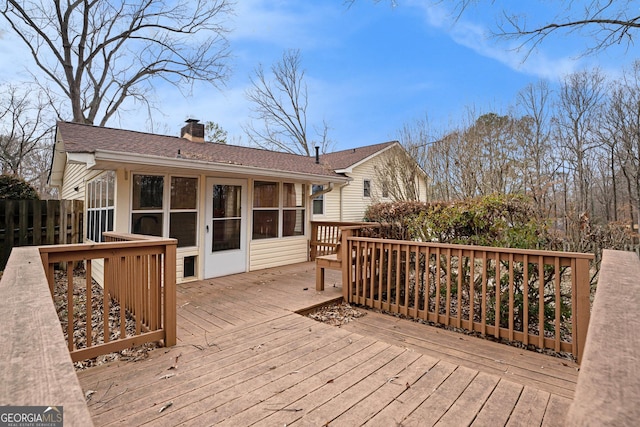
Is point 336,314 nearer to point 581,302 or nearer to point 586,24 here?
point 581,302

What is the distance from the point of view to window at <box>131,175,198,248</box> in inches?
197

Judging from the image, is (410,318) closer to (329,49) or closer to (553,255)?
(553,255)

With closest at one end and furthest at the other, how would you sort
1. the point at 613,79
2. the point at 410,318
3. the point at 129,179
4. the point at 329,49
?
the point at 410,318 < the point at 129,179 < the point at 613,79 < the point at 329,49

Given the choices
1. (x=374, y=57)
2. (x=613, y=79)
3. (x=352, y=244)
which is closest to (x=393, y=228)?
(x=352, y=244)

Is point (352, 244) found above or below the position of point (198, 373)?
above

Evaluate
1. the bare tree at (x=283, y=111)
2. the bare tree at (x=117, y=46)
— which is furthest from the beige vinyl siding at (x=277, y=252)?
the bare tree at (x=283, y=111)

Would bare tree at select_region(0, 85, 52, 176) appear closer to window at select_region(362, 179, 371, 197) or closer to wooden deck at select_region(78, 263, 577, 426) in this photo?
window at select_region(362, 179, 371, 197)

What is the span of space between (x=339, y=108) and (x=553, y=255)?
666 inches

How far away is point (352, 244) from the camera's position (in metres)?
4.43

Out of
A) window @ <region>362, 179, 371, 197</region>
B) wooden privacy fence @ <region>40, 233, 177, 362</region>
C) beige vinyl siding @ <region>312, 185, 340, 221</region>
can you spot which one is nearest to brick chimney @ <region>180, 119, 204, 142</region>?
wooden privacy fence @ <region>40, 233, 177, 362</region>

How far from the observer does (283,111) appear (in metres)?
20.4

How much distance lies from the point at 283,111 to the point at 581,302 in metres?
19.7

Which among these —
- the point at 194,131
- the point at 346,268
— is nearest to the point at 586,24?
the point at 346,268

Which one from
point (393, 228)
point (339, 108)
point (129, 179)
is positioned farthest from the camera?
point (339, 108)
